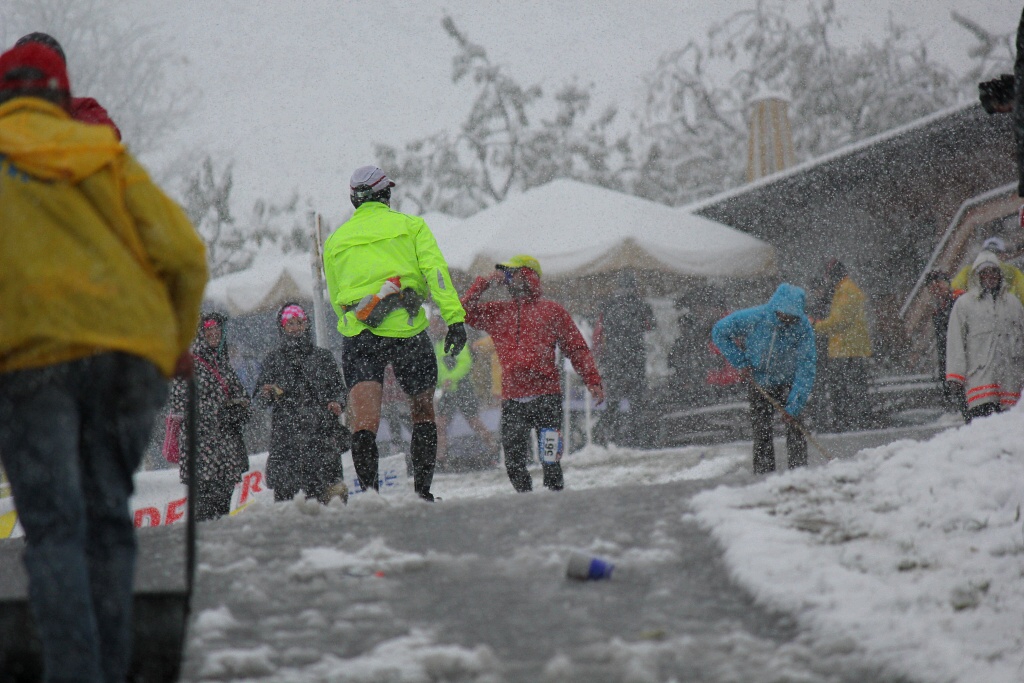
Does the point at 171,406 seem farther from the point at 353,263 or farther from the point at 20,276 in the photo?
the point at 20,276

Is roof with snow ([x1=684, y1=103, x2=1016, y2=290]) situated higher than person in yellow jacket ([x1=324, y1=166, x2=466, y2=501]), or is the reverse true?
roof with snow ([x1=684, y1=103, x2=1016, y2=290])

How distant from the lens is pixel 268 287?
1647 centimetres

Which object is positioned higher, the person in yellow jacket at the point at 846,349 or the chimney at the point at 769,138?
the chimney at the point at 769,138

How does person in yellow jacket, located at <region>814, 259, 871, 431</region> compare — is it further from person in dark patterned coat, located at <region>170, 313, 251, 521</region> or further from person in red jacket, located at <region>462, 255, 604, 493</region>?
person in dark patterned coat, located at <region>170, 313, 251, 521</region>

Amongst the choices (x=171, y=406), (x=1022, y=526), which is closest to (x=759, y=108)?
(x=171, y=406)

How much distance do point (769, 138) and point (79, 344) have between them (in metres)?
18.3

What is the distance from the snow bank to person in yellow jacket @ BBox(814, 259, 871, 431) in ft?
26.0

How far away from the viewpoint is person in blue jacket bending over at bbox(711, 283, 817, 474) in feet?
28.5

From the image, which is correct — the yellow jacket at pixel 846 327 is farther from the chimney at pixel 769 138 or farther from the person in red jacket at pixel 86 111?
the person in red jacket at pixel 86 111

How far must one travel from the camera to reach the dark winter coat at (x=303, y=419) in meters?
7.85

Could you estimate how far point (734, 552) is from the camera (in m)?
3.71

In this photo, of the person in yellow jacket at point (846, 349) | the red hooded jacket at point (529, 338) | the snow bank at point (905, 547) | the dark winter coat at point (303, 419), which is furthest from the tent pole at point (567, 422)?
the snow bank at point (905, 547)

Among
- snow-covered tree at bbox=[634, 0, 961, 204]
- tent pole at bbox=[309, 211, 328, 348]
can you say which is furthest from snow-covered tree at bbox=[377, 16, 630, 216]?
tent pole at bbox=[309, 211, 328, 348]

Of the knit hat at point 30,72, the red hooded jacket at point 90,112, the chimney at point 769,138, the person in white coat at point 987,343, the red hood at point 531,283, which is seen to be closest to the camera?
the knit hat at point 30,72
